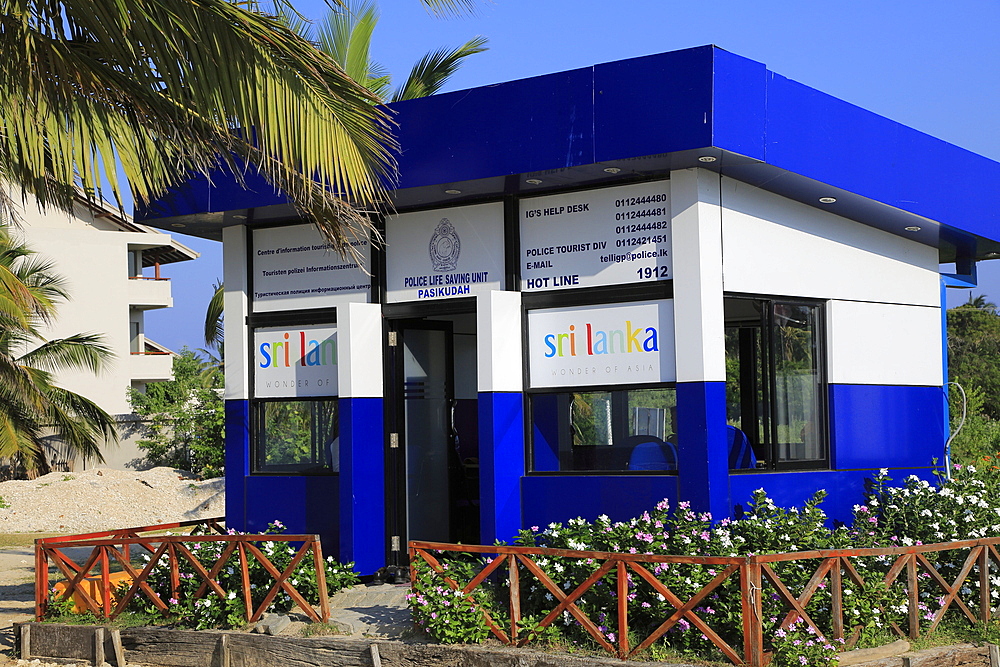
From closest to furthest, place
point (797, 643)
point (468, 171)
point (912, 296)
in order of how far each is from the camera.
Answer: point (797, 643), point (468, 171), point (912, 296)

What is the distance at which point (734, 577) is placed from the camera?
7047 mm

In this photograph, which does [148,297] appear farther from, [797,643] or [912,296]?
[797,643]

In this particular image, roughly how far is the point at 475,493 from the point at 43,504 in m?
16.5

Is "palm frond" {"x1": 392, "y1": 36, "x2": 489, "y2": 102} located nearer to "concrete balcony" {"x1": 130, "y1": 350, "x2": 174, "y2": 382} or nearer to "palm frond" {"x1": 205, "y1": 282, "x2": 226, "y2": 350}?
"palm frond" {"x1": 205, "y1": 282, "x2": 226, "y2": 350}

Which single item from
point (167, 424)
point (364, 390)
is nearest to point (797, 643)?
point (364, 390)

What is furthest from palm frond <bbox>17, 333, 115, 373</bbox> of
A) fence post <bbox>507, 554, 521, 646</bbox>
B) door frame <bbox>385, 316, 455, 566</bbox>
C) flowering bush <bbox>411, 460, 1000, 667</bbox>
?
fence post <bbox>507, 554, 521, 646</bbox>

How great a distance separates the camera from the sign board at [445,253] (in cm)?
940

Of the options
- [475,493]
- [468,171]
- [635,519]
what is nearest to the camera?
[635,519]

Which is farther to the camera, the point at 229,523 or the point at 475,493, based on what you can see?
Result: the point at 475,493

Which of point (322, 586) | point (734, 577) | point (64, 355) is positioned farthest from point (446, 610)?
point (64, 355)

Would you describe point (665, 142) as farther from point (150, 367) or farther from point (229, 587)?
point (150, 367)

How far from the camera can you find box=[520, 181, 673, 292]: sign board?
8703mm

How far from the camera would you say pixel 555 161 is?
→ 27.6ft

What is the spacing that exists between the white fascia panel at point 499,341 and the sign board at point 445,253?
11.9 inches
